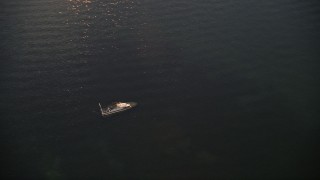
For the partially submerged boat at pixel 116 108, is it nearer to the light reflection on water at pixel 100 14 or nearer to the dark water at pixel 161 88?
the dark water at pixel 161 88

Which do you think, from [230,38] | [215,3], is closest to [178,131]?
[230,38]

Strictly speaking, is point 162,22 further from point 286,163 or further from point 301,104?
point 286,163

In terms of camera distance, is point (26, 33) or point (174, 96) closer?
point (174, 96)

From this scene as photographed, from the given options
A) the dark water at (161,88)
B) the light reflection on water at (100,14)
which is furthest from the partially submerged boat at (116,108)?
the light reflection on water at (100,14)

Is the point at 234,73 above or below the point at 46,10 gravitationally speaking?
below

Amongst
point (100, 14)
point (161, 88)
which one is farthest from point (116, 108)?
point (100, 14)

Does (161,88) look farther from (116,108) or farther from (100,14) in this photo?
(100,14)
